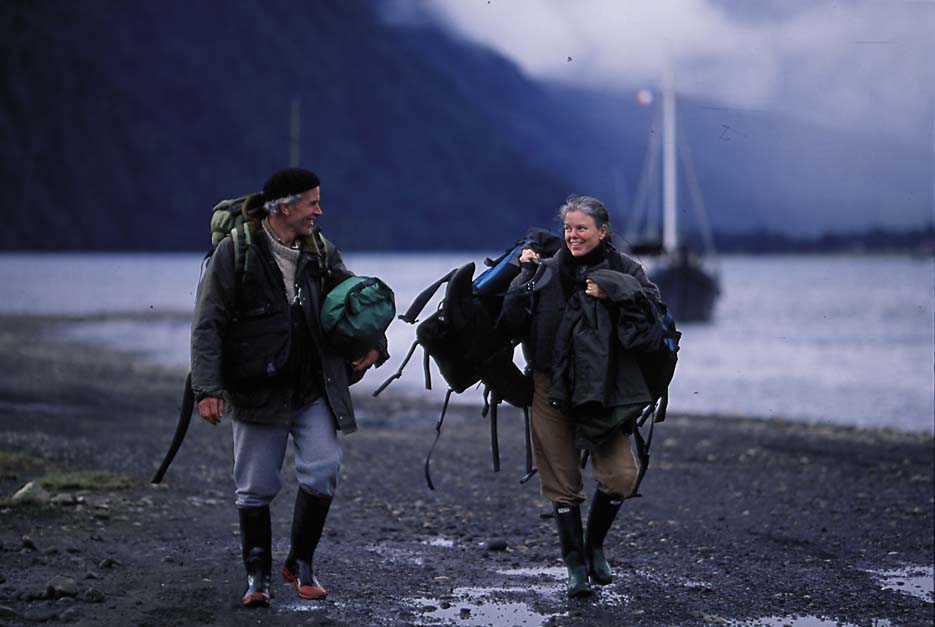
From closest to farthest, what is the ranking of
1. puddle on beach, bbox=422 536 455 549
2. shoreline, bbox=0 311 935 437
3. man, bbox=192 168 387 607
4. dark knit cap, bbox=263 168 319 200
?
man, bbox=192 168 387 607
dark knit cap, bbox=263 168 319 200
puddle on beach, bbox=422 536 455 549
shoreline, bbox=0 311 935 437

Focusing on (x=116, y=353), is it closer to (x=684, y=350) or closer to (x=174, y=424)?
(x=174, y=424)

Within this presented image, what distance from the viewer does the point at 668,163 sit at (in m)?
54.0

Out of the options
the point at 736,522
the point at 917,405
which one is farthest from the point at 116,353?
the point at 736,522

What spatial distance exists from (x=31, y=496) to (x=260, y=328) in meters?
3.38

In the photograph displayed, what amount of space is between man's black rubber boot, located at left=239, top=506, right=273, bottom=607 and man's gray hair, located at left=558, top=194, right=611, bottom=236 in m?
2.10

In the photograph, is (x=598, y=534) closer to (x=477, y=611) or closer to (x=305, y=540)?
(x=477, y=611)

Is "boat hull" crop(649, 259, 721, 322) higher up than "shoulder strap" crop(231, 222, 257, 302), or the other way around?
"shoulder strap" crop(231, 222, 257, 302)

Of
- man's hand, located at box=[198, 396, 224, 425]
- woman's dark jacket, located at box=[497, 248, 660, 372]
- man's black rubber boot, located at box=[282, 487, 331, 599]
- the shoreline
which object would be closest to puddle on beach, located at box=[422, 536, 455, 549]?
man's black rubber boot, located at box=[282, 487, 331, 599]

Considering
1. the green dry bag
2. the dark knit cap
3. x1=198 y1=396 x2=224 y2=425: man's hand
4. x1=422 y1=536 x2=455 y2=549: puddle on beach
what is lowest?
x1=422 y1=536 x2=455 y2=549: puddle on beach

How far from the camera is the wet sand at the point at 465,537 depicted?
5516 millimetres

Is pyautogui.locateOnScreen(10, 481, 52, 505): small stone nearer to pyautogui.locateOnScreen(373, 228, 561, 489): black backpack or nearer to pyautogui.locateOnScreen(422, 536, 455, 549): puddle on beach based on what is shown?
pyautogui.locateOnScreen(422, 536, 455, 549): puddle on beach

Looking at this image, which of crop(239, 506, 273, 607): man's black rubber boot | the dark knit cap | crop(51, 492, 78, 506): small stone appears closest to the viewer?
the dark knit cap

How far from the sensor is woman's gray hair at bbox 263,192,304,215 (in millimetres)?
5262

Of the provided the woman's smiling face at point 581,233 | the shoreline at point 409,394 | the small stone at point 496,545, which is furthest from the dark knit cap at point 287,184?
the shoreline at point 409,394
